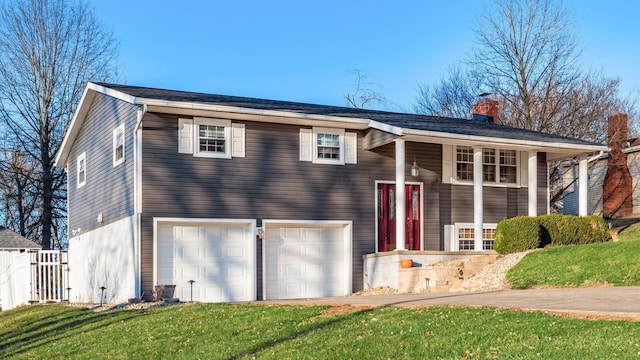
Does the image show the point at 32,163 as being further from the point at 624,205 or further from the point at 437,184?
the point at 624,205

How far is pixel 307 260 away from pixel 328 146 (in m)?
3.06

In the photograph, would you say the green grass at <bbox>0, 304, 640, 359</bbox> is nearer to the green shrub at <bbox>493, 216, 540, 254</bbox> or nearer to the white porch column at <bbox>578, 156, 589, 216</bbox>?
the green shrub at <bbox>493, 216, 540, 254</bbox>

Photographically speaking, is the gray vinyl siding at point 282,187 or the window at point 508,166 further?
the window at point 508,166

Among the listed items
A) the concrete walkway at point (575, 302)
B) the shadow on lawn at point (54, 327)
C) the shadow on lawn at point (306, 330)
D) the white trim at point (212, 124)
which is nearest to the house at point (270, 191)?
the white trim at point (212, 124)

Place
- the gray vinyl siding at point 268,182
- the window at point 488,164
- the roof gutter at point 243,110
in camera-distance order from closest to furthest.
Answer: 1. the roof gutter at point 243,110
2. the gray vinyl siding at point 268,182
3. the window at point 488,164

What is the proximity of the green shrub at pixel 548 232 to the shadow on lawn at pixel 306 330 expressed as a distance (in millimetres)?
8673

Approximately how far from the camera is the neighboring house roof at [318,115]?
18094mm

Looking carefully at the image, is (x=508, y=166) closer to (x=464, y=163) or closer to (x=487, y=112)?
(x=464, y=163)

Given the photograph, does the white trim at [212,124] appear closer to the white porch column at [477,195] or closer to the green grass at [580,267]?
the white porch column at [477,195]

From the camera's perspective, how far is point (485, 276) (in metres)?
17.8

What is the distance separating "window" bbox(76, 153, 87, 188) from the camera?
2270 centimetres

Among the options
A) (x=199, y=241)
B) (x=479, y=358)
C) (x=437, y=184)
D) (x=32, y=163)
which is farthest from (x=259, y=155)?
(x=32, y=163)

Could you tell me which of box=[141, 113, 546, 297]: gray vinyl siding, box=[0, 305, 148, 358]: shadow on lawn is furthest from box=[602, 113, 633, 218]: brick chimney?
box=[0, 305, 148, 358]: shadow on lawn

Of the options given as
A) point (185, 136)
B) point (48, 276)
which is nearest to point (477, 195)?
point (185, 136)
